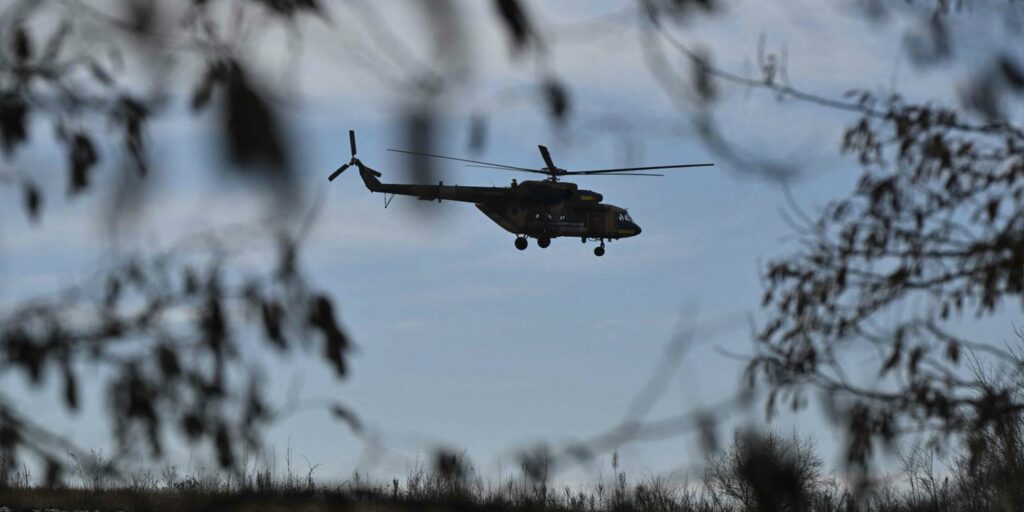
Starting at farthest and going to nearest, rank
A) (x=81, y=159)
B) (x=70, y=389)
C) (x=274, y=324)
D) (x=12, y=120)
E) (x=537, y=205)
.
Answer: (x=537, y=205) < (x=12, y=120) < (x=81, y=159) < (x=70, y=389) < (x=274, y=324)

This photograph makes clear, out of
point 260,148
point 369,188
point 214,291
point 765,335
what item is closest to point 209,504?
point 214,291

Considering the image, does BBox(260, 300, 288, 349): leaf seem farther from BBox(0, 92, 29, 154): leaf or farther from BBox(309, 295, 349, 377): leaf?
BBox(0, 92, 29, 154): leaf

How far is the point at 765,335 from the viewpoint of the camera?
6.61m

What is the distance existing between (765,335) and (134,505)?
14589 millimetres

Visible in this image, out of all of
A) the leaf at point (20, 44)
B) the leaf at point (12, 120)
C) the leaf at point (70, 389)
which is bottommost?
the leaf at point (70, 389)

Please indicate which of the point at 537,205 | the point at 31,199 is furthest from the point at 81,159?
the point at 537,205

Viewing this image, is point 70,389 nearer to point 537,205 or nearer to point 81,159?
point 81,159

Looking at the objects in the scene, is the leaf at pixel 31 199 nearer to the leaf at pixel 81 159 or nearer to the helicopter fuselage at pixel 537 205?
the leaf at pixel 81 159

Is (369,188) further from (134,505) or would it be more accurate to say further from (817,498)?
(817,498)

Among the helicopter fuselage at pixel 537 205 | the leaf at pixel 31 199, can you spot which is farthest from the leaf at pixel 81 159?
the helicopter fuselage at pixel 537 205

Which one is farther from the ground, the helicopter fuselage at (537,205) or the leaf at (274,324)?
the helicopter fuselage at (537,205)

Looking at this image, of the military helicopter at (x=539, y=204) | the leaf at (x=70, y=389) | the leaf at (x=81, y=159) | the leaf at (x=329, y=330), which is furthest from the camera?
the military helicopter at (x=539, y=204)

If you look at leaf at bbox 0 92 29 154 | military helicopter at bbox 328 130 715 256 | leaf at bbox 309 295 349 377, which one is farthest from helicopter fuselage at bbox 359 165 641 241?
leaf at bbox 309 295 349 377

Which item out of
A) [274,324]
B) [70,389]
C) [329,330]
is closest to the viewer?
[329,330]
